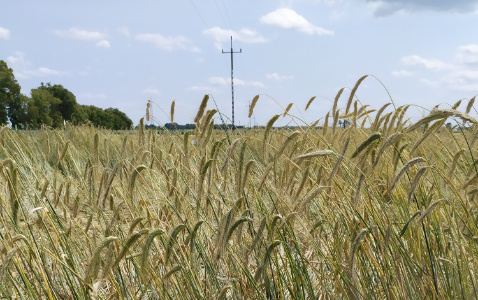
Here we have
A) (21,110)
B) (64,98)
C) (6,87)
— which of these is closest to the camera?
(6,87)

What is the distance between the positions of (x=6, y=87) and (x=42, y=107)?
28.0ft

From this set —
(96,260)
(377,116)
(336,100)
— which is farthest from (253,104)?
(96,260)

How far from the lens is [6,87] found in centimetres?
4125

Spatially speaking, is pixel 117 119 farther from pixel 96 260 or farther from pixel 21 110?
pixel 96 260

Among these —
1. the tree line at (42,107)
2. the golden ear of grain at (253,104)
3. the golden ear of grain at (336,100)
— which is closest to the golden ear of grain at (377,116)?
the golden ear of grain at (336,100)

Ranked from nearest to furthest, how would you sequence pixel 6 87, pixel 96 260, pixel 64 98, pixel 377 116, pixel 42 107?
pixel 96 260 → pixel 377 116 → pixel 6 87 → pixel 42 107 → pixel 64 98

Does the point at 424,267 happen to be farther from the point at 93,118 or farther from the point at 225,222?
the point at 93,118

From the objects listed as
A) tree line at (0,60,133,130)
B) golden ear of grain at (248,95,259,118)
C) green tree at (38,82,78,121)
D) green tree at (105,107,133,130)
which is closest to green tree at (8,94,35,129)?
tree line at (0,60,133,130)

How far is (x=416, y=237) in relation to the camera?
1907mm

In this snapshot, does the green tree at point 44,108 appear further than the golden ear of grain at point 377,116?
Yes

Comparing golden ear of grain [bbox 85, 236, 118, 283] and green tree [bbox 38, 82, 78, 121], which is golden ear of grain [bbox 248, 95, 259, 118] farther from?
green tree [bbox 38, 82, 78, 121]

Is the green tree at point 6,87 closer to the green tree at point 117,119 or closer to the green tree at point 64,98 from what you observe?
the green tree at point 64,98

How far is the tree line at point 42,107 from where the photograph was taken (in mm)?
40875

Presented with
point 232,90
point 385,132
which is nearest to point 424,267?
point 385,132
